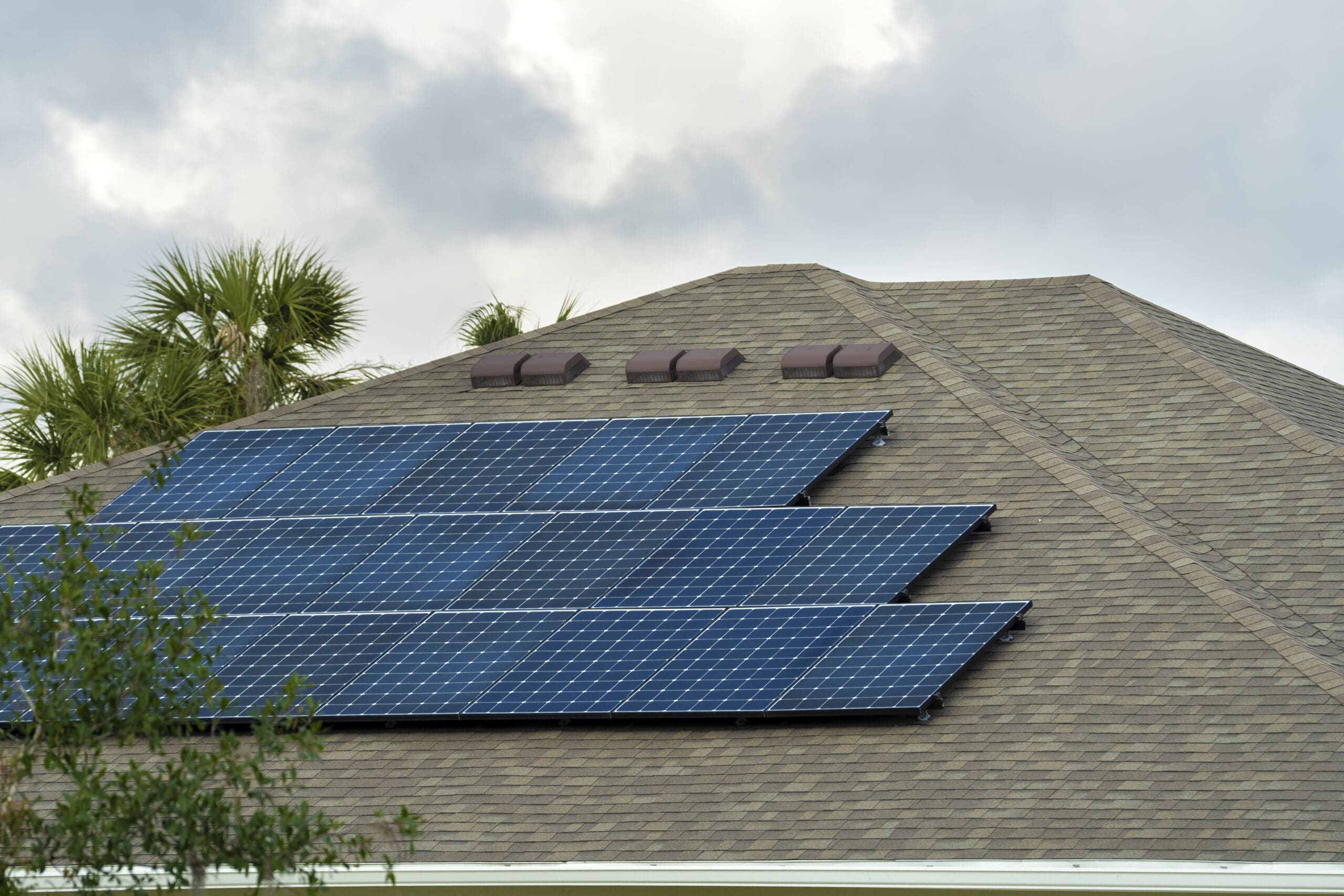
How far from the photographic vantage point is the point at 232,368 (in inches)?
1336

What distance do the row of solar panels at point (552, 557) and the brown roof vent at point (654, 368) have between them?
371 centimetres

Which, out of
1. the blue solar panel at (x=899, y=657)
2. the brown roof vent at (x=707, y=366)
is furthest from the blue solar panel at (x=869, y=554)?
the brown roof vent at (x=707, y=366)

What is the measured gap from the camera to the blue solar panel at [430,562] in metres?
21.8

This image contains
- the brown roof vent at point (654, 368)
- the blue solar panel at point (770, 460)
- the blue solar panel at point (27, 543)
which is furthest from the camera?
the brown roof vent at point (654, 368)

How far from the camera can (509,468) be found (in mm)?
24141

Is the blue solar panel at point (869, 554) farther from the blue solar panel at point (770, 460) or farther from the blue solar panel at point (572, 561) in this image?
the blue solar panel at point (572, 561)

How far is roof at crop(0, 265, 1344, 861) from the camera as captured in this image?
17203mm

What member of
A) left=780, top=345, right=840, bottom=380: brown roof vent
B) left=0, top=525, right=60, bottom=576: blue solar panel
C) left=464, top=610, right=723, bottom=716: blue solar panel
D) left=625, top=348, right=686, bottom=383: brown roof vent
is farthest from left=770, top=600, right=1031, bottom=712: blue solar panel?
left=0, top=525, right=60, bottom=576: blue solar panel

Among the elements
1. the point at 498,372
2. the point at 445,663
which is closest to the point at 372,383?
the point at 498,372

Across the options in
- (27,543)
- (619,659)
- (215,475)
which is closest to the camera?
(619,659)

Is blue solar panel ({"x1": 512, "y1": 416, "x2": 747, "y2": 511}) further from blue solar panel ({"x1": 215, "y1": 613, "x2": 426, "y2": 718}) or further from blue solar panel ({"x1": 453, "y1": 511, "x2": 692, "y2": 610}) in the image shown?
blue solar panel ({"x1": 215, "y1": 613, "x2": 426, "y2": 718})

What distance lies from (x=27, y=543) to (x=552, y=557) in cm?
682

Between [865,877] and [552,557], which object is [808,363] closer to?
[552,557]

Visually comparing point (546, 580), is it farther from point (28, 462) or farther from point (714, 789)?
point (28, 462)
